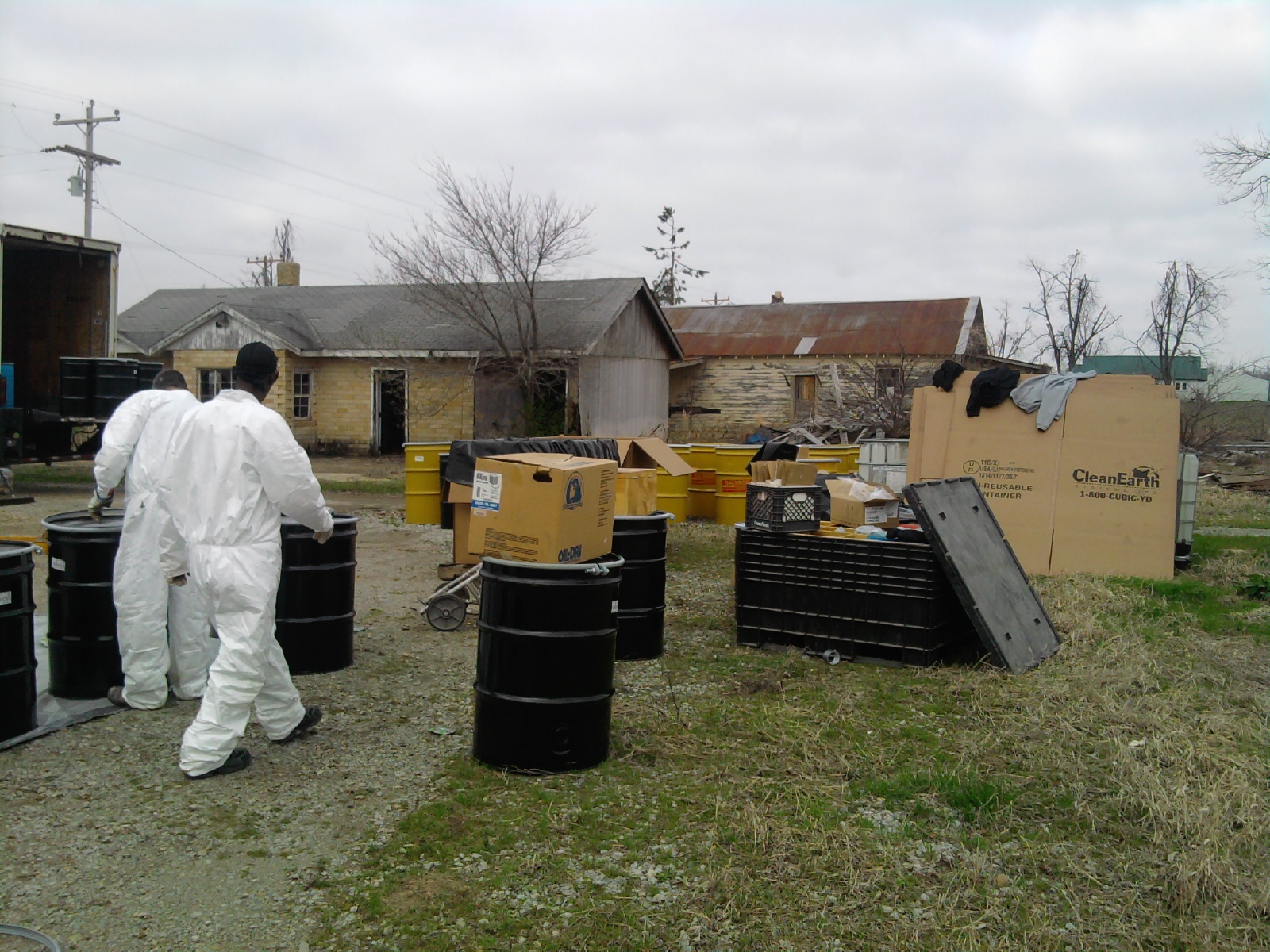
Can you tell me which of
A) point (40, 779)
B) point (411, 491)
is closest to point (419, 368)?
point (411, 491)

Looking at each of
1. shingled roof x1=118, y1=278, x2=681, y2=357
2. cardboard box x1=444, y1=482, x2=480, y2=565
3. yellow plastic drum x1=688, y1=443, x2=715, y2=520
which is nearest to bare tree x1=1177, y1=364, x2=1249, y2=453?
shingled roof x1=118, y1=278, x2=681, y2=357

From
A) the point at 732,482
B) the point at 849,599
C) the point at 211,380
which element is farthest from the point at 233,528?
the point at 211,380

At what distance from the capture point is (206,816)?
13.0ft

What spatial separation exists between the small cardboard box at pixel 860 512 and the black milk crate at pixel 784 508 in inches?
13.0

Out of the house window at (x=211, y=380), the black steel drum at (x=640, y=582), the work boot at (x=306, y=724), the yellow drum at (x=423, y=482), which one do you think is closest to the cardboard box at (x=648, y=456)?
the yellow drum at (x=423, y=482)

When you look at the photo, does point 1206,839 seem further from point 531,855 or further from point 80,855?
point 80,855

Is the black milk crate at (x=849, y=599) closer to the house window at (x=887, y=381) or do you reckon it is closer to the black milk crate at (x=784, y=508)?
the black milk crate at (x=784, y=508)

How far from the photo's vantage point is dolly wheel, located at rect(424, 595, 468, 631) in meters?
7.37

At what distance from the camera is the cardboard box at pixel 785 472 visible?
31.1 feet

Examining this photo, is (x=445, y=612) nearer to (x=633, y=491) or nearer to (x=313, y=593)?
(x=313, y=593)

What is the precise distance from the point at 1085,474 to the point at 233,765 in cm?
815

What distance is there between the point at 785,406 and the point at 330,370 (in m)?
12.8

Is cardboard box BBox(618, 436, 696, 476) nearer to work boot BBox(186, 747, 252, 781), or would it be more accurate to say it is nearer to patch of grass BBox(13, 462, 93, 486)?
work boot BBox(186, 747, 252, 781)

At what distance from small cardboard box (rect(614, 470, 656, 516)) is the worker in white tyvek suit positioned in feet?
13.6
